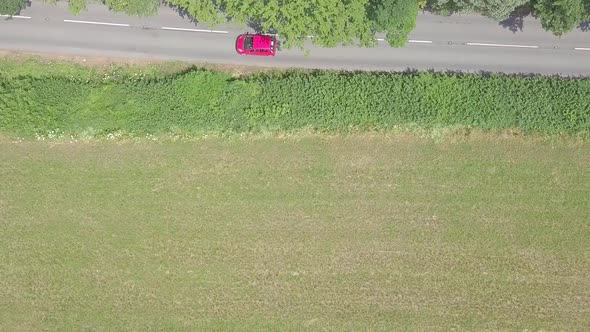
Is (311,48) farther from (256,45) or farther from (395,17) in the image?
(395,17)

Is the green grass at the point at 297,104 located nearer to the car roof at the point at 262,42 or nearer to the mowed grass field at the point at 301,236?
the mowed grass field at the point at 301,236

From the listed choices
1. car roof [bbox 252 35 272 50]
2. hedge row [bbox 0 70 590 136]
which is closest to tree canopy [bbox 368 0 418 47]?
hedge row [bbox 0 70 590 136]

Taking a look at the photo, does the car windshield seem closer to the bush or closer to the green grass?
the green grass

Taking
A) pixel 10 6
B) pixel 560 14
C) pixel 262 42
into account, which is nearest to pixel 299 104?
pixel 262 42

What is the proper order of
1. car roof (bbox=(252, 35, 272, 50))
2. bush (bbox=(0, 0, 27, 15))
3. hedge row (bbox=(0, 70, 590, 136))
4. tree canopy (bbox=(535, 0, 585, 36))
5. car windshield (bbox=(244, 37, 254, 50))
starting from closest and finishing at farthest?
tree canopy (bbox=(535, 0, 585, 36)) → bush (bbox=(0, 0, 27, 15)) → hedge row (bbox=(0, 70, 590, 136)) → car roof (bbox=(252, 35, 272, 50)) → car windshield (bbox=(244, 37, 254, 50))

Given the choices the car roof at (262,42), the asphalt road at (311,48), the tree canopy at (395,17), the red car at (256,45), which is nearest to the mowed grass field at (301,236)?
the asphalt road at (311,48)

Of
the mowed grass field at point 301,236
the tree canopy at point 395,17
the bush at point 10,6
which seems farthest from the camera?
the mowed grass field at point 301,236
